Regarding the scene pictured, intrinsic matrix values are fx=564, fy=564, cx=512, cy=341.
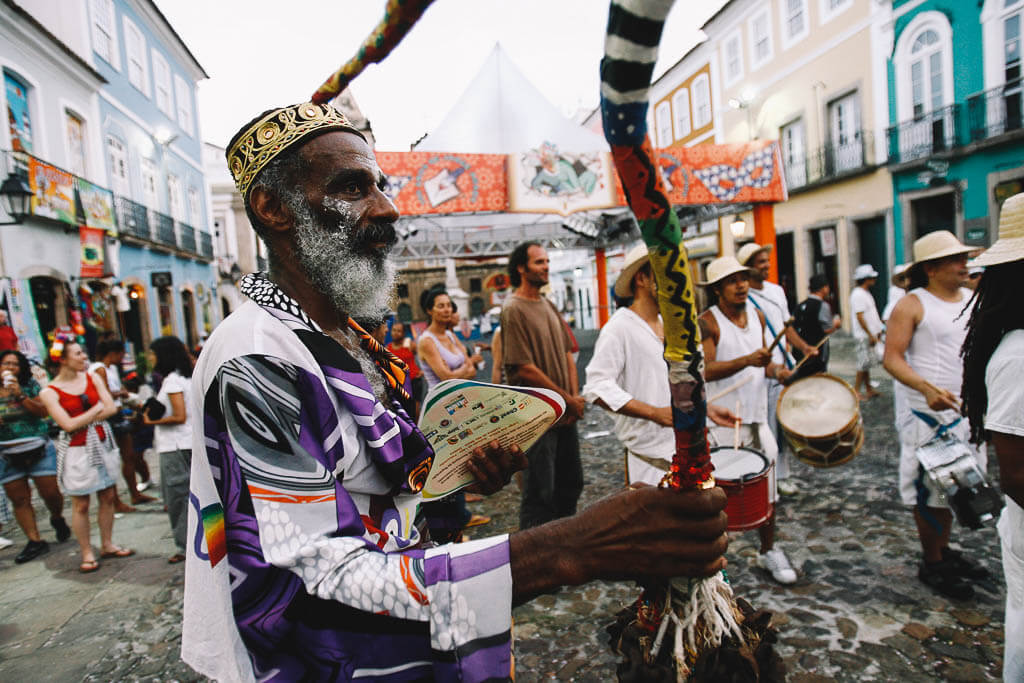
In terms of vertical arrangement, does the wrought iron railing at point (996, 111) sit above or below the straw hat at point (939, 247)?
above

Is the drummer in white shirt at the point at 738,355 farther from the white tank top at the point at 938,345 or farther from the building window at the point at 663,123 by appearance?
the building window at the point at 663,123

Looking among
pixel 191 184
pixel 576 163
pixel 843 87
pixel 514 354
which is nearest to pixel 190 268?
pixel 191 184

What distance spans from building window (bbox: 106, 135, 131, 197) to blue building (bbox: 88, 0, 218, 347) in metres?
0.03

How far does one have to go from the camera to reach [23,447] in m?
4.72

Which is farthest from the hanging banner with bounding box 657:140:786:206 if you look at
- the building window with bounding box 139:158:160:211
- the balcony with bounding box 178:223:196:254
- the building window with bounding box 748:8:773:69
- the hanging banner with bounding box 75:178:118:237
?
the balcony with bounding box 178:223:196:254

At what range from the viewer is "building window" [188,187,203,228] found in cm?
1988

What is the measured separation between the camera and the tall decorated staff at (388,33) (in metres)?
0.81

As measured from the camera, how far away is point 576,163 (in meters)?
8.27

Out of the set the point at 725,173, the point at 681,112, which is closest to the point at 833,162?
the point at 681,112

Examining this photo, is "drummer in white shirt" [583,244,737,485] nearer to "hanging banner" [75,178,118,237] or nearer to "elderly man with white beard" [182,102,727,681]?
"elderly man with white beard" [182,102,727,681]

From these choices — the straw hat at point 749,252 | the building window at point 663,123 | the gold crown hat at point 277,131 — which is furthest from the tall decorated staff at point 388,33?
the building window at point 663,123

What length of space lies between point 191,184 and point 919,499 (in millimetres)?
22699

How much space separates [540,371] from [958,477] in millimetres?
2311

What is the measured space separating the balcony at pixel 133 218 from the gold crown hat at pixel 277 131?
609 inches
